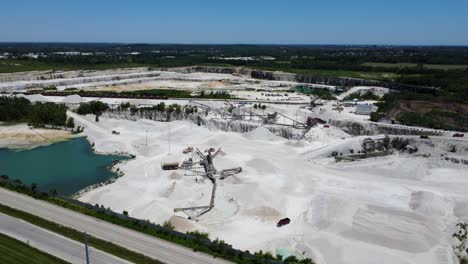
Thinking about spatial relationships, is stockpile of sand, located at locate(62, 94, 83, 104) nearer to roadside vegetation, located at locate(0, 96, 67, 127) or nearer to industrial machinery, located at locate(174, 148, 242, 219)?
roadside vegetation, located at locate(0, 96, 67, 127)

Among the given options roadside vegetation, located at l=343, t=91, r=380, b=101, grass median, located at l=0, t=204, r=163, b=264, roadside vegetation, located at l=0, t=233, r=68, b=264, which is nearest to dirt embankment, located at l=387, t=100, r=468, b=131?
roadside vegetation, located at l=343, t=91, r=380, b=101

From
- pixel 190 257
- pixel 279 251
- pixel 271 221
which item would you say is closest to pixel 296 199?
pixel 271 221

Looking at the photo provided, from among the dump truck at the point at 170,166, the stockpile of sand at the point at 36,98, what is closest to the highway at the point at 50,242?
the dump truck at the point at 170,166

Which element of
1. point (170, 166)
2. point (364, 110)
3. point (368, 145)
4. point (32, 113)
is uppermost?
point (364, 110)

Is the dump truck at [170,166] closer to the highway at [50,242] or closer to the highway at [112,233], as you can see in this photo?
the highway at [112,233]

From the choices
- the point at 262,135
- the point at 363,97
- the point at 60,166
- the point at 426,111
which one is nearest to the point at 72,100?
the point at 60,166

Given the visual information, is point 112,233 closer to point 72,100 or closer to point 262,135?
point 262,135
